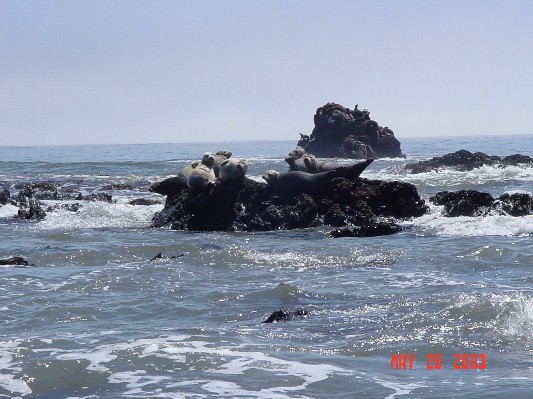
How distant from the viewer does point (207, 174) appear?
59.9 feet

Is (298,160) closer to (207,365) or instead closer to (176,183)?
(176,183)

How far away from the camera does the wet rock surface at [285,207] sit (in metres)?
17.0

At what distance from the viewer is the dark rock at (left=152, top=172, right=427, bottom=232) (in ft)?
55.7

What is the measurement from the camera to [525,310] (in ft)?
28.4

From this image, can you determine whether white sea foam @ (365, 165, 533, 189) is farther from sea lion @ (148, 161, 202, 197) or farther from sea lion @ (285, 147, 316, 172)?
sea lion @ (148, 161, 202, 197)

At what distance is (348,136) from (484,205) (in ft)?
101

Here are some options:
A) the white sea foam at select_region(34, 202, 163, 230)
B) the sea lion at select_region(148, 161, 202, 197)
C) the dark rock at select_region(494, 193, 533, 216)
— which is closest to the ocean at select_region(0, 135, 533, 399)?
the dark rock at select_region(494, 193, 533, 216)

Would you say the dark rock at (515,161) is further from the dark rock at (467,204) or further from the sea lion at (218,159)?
the sea lion at (218,159)

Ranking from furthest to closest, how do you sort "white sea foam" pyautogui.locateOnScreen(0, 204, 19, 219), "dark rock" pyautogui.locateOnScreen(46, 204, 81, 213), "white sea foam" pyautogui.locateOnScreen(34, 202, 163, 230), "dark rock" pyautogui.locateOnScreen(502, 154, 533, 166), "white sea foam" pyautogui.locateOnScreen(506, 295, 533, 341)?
"dark rock" pyautogui.locateOnScreen(502, 154, 533, 166) → "dark rock" pyautogui.locateOnScreen(46, 204, 81, 213) → "white sea foam" pyautogui.locateOnScreen(0, 204, 19, 219) → "white sea foam" pyautogui.locateOnScreen(34, 202, 163, 230) → "white sea foam" pyautogui.locateOnScreen(506, 295, 533, 341)

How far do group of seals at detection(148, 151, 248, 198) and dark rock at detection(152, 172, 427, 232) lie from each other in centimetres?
22

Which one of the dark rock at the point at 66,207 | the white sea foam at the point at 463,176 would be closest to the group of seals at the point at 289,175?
the dark rock at the point at 66,207

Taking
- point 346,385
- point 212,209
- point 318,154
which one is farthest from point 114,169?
point 346,385
